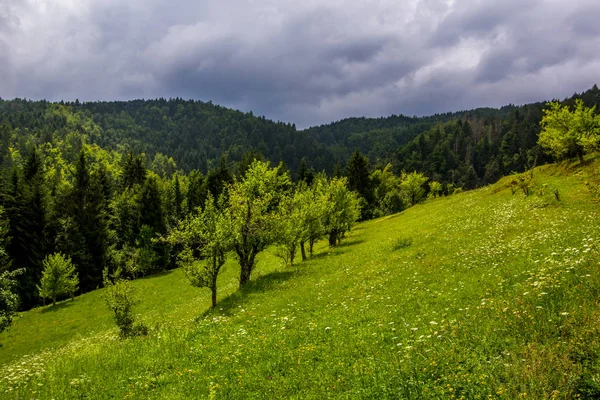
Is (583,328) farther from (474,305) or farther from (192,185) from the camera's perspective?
(192,185)

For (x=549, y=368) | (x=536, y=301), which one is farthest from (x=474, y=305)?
(x=549, y=368)

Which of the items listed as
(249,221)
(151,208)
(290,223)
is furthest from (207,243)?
(151,208)

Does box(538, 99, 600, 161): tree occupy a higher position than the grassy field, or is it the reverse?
Result: box(538, 99, 600, 161): tree

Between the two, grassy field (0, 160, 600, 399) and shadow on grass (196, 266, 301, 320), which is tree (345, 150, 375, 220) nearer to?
shadow on grass (196, 266, 301, 320)

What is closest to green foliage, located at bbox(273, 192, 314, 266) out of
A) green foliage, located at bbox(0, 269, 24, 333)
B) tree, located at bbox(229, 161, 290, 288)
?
tree, located at bbox(229, 161, 290, 288)

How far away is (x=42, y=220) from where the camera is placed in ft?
227

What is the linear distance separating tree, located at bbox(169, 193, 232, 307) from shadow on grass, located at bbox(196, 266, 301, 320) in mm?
1829

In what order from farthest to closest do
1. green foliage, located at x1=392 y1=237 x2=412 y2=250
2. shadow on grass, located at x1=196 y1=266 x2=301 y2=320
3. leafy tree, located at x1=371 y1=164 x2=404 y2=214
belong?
leafy tree, located at x1=371 y1=164 x2=404 y2=214, green foliage, located at x1=392 y1=237 x2=412 y2=250, shadow on grass, located at x1=196 y1=266 x2=301 y2=320

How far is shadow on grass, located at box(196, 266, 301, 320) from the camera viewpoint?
2394cm

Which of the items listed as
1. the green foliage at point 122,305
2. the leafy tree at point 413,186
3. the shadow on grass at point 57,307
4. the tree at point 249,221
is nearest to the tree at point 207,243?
the tree at point 249,221

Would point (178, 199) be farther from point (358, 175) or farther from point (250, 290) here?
point (250, 290)

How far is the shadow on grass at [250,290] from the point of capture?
2394 cm

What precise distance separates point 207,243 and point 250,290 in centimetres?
524

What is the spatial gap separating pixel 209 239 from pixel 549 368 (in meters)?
24.1
